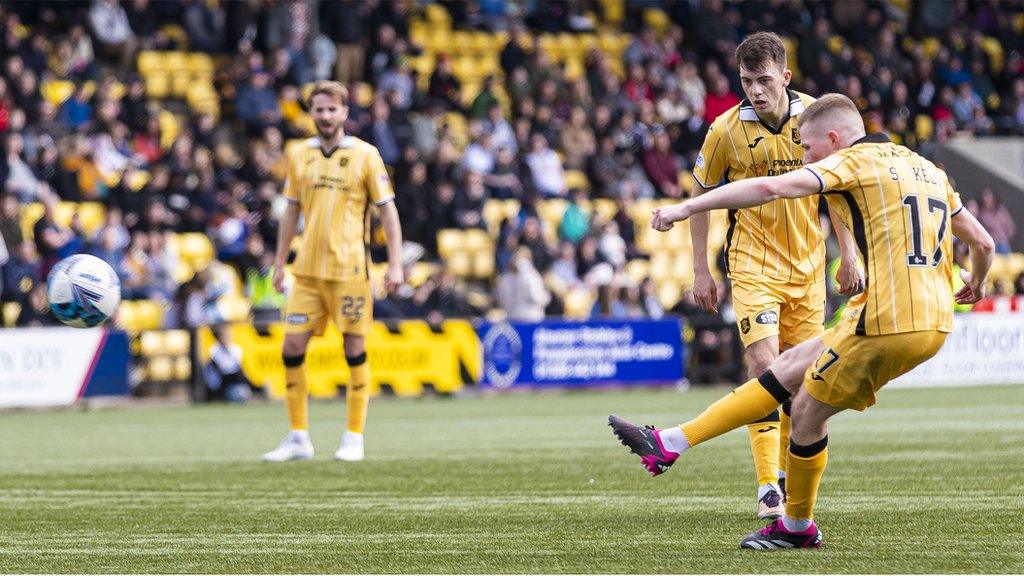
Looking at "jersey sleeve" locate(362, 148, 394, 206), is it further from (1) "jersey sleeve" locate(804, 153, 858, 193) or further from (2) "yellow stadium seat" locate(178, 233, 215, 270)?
(2) "yellow stadium seat" locate(178, 233, 215, 270)

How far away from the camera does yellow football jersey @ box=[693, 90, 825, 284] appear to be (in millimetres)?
7945

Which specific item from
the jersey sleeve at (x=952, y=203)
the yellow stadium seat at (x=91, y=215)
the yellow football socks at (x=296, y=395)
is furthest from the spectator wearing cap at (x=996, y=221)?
the jersey sleeve at (x=952, y=203)

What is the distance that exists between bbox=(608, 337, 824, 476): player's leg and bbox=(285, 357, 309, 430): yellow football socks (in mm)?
4994

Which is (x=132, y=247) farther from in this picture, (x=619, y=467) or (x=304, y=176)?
(x=619, y=467)

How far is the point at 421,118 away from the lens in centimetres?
2355

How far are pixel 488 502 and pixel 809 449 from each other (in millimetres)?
2477

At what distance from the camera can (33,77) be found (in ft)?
66.8

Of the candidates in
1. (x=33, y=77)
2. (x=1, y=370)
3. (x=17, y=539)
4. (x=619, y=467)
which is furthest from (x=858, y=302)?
(x=33, y=77)

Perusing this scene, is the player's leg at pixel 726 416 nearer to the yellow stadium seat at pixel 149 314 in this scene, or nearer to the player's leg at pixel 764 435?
the player's leg at pixel 764 435

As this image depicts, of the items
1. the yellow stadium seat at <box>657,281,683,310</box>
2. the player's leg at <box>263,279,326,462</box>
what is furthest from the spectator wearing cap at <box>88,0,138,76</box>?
the player's leg at <box>263,279,326,462</box>

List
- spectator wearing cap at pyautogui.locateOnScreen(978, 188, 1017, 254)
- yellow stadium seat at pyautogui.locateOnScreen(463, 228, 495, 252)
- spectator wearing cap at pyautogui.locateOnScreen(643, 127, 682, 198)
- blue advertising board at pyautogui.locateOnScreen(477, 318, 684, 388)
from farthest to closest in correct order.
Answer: spectator wearing cap at pyautogui.locateOnScreen(978, 188, 1017, 254) < spectator wearing cap at pyautogui.locateOnScreen(643, 127, 682, 198) < yellow stadium seat at pyautogui.locateOnScreen(463, 228, 495, 252) < blue advertising board at pyautogui.locateOnScreen(477, 318, 684, 388)

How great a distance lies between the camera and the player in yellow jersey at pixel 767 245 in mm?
7836

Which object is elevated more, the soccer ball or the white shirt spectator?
the white shirt spectator

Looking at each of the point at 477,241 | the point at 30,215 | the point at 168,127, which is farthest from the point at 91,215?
the point at 477,241
